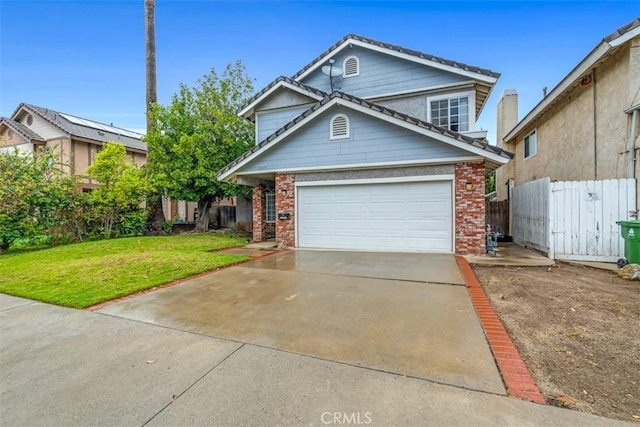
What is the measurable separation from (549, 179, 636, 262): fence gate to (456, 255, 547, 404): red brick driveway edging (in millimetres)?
4708

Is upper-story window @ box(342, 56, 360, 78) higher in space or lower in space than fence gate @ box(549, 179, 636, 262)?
higher

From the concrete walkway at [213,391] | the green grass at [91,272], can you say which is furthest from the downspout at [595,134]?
the green grass at [91,272]

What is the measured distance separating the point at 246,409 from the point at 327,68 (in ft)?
43.4

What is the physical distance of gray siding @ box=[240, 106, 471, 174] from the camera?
9070 mm

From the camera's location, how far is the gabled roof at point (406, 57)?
35.2 feet

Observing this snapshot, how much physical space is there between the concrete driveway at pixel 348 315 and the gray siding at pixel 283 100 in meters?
8.80

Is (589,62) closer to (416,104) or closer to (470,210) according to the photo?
(416,104)

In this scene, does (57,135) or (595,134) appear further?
(57,135)

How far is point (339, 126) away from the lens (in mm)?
10008

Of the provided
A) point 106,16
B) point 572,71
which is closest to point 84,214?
point 106,16

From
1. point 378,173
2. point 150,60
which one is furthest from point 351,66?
point 150,60

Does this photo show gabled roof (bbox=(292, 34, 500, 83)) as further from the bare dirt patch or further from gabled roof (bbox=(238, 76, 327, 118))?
the bare dirt patch

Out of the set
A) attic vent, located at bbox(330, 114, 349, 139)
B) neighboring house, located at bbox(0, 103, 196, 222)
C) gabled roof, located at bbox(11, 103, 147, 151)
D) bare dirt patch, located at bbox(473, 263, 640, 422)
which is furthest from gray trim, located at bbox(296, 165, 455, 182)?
neighboring house, located at bbox(0, 103, 196, 222)

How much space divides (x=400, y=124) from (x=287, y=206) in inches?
190
